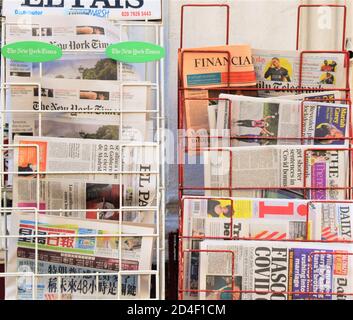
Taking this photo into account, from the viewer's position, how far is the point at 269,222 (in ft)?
5.04

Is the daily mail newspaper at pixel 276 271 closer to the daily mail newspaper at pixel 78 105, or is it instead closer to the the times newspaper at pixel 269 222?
the the times newspaper at pixel 269 222

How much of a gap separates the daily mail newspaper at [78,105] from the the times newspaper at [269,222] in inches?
11.4

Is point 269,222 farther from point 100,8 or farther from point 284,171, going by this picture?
point 100,8

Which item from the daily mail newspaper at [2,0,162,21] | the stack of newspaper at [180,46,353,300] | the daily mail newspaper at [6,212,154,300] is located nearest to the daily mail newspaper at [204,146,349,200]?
the stack of newspaper at [180,46,353,300]

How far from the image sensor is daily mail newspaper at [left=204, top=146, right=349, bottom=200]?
158 centimetres

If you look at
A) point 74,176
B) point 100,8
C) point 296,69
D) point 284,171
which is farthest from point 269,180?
point 100,8

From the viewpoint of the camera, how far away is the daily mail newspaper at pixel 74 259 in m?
1.57

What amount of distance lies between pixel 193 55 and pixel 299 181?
0.42m

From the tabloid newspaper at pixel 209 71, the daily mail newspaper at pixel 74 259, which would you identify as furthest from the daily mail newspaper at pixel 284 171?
the daily mail newspaper at pixel 74 259

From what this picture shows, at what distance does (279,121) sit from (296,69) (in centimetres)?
17

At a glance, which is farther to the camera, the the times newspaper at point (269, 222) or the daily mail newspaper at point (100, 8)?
the daily mail newspaper at point (100, 8)

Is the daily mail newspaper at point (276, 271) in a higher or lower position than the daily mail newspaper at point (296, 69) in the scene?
lower

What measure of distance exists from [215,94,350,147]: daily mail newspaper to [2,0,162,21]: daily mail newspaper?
32 centimetres

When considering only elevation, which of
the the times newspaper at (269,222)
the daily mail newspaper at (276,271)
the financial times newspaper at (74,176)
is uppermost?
the financial times newspaper at (74,176)
